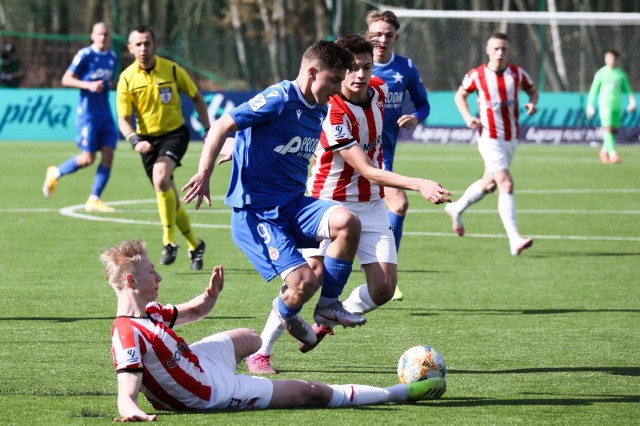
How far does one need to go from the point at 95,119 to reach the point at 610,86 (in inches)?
505

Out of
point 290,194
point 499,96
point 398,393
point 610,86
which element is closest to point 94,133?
point 499,96

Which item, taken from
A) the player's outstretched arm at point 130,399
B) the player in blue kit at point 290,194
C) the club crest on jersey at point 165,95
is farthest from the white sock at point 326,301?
the club crest on jersey at point 165,95

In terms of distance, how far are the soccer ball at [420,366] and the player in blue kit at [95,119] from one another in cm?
1064

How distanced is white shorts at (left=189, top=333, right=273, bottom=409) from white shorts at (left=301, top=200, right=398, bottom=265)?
1741mm

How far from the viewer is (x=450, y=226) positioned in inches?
615

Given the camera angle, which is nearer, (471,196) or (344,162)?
(344,162)

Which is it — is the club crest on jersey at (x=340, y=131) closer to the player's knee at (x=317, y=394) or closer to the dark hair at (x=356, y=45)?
the dark hair at (x=356, y=45)

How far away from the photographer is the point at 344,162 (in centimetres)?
795

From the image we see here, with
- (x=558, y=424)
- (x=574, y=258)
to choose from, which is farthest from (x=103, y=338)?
(x=574, y=258)

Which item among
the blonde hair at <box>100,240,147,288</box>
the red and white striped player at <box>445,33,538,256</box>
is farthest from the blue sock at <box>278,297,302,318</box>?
the red and white striped player at <box>445,33,538,256</box>

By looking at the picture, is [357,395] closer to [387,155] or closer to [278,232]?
[278,232]

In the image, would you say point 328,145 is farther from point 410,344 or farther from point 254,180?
point 410,344

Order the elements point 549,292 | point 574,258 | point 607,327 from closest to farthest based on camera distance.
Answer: point 607,327 → point 549,292 → point 574,258

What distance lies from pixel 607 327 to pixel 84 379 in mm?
3814
